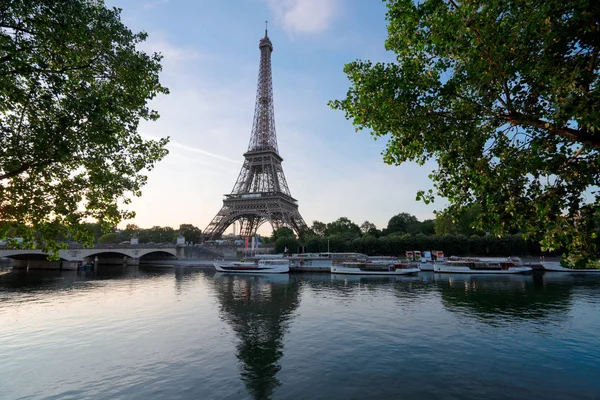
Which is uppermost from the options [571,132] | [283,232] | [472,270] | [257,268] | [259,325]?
[283,232]

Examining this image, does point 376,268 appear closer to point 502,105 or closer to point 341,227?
point 502,105

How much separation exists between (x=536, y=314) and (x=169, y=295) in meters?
34.0

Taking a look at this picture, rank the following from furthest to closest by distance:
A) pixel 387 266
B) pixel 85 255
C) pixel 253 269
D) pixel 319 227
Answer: pixel 319 227 < pixel 85 255 < pixel 253 269 < pixel 387 266

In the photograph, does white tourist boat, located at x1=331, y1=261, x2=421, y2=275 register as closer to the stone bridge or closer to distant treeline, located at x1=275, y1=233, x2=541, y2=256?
distant treeline, located at x1=275, y1=233, x2=541, y2=256

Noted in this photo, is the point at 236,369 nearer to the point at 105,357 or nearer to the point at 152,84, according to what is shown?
the point at 105,357

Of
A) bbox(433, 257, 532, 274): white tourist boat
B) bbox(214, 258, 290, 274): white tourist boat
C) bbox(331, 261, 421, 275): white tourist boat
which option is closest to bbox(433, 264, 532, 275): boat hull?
bbox(433, 257, 532, 274): white tourist boat

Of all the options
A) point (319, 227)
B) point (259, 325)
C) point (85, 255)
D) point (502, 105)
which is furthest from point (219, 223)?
point (502, 105)

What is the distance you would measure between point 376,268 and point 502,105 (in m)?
49.7

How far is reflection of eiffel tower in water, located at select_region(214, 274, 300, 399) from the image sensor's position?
1312 cm

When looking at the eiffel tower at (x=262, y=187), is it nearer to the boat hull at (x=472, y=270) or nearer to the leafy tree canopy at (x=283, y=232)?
the leafy tree canopy at (x=283, y=232)

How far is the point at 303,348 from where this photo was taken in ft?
54.3

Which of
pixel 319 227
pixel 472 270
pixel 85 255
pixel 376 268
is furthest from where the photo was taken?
pixel 319 227

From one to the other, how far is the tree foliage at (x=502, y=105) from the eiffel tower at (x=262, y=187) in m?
74.0

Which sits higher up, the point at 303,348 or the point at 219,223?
the point at 219,223
